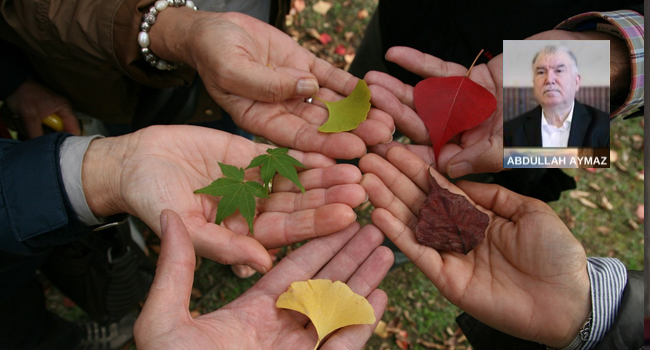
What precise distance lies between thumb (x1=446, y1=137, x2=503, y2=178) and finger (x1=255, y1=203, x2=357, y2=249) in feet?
1.53

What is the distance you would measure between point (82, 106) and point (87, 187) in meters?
0.82

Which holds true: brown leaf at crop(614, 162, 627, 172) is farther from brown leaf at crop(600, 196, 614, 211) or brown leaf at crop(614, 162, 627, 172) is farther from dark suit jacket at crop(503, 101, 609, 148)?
dark suit jacket at crop(503, 101, 609, 148)

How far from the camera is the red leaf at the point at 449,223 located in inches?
64.8

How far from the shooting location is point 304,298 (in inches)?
59.4

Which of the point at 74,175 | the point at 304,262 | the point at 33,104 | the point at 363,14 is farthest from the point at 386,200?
the point at 363,14

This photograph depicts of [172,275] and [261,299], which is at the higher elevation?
[172,275]

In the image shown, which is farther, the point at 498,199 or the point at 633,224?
the point at 633,224

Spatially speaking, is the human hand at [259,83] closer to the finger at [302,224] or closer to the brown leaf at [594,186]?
the finger at [302,224]

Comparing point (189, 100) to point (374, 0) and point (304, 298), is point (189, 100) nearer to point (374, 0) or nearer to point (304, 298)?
point (304, 298)

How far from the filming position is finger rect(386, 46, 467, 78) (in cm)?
204

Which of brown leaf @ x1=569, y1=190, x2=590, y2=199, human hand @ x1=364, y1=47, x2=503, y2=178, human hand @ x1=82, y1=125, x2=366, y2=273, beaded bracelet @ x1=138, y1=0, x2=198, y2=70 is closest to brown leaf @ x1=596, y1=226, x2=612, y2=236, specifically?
brown leaf @ x1=569, y1=190, x2=590, y2=199

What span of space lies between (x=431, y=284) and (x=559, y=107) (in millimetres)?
1763

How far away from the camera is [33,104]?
210 cm

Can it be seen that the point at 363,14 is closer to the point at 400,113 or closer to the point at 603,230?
the point at 400,113
